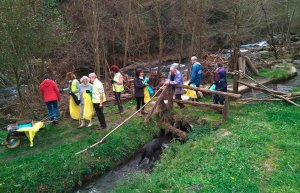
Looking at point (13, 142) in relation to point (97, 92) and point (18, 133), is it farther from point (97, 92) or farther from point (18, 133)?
point (97, 92)

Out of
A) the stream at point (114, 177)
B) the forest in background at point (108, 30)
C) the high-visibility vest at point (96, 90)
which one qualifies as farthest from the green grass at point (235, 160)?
the forest in background at point (108, 30)

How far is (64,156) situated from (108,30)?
2044cm

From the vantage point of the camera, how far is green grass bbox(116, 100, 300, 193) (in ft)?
24.9

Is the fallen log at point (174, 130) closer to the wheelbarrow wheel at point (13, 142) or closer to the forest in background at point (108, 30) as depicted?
the wheelbarrow wheel at point (13, 142)

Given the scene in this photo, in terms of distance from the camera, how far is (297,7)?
34406mm

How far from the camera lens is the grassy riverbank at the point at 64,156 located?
30.9 ft

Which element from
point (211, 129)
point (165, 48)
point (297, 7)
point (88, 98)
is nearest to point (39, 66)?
point (88, 98)

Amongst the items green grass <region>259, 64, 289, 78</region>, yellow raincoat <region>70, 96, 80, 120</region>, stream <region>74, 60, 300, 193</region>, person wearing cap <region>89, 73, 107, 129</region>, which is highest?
person wearing cap <region>89, 73, 107, 129</region>

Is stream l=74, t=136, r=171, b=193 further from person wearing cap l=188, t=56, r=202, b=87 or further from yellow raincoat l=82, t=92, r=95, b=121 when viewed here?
person wearing cap l=188, t=56, r=202, b=87

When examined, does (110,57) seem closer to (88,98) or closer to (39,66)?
(39,66)

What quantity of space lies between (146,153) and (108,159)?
1.29 m

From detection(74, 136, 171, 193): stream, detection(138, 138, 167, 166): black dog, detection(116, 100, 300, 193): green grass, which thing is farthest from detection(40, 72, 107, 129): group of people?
detection(116, 100, 300, 193): green grass

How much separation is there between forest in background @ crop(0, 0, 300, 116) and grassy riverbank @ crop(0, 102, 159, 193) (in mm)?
2621

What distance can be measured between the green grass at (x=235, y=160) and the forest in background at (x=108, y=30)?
6835 mm
